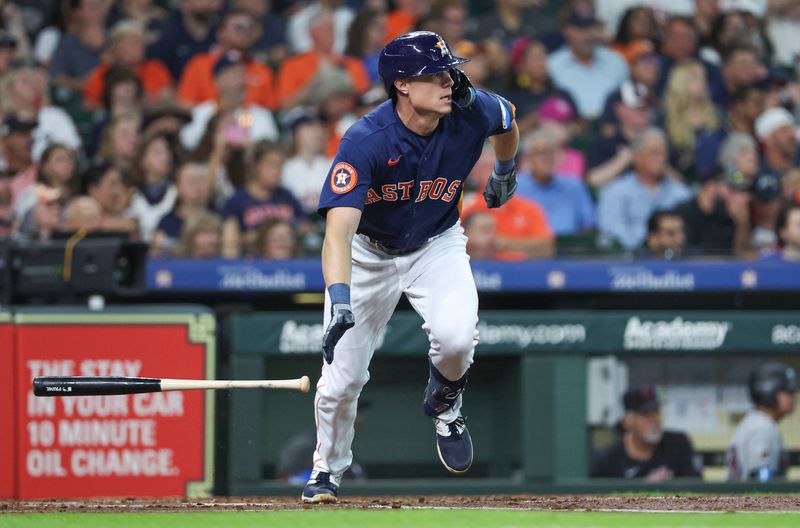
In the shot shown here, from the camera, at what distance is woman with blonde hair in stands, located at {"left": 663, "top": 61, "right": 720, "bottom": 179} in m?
11.4

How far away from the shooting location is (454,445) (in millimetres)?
6258

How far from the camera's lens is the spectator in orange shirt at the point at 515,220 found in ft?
30.7

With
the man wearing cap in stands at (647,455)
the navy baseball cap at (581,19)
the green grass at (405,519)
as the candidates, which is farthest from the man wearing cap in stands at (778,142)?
the green grass at (405,519)

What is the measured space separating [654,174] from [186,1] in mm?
4231

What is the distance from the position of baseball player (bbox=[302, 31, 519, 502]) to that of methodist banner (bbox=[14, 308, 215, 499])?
2.17 metres

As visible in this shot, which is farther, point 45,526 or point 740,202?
point 740,202

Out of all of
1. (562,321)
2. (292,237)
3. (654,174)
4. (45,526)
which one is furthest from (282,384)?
(654,174)

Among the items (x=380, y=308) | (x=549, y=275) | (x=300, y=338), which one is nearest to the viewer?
(x=380, y=308)

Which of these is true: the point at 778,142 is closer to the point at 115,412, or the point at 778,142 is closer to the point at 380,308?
the point at 115,412

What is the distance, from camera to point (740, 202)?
10547 millimetres

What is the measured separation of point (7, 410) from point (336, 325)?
11.4ft

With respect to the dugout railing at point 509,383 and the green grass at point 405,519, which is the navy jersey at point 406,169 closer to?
the green grass at point 405,519

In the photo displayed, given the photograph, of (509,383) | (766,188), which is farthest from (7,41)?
(766,188)

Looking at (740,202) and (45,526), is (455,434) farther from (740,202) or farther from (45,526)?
(740,202)
